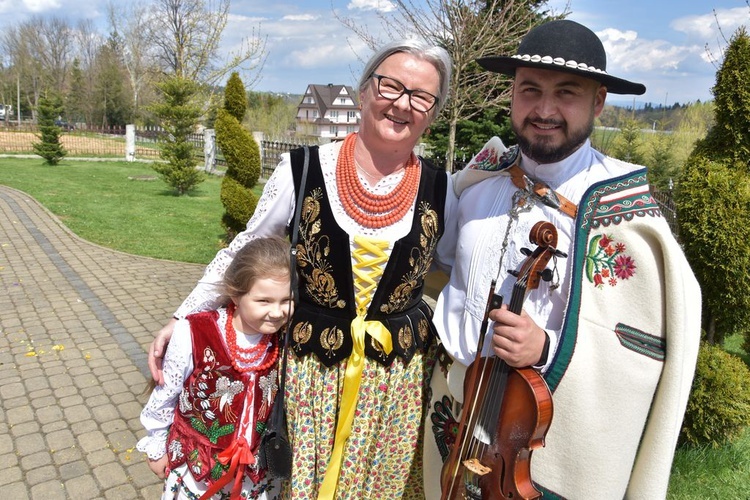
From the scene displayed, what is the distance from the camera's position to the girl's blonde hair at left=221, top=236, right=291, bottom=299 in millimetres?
2000

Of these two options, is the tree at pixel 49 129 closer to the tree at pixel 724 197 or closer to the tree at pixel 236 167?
the tree at pixel 236 167

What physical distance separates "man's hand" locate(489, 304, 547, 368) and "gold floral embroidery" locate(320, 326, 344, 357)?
0.64m

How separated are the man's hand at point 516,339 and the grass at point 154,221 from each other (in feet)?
7.85

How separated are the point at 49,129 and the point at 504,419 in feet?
72.6

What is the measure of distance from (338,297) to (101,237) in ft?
29.9

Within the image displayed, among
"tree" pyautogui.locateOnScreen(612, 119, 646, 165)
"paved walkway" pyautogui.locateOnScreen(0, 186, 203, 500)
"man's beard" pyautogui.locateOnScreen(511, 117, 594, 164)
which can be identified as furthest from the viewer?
"tree" pyautogui.locateOnScreen(612, 119, 646, 165)

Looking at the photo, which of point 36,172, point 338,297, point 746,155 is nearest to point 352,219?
point 338,297

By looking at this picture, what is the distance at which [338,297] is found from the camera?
202 cm

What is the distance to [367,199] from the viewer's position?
203cm

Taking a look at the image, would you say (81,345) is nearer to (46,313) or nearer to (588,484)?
Result: (46,313)

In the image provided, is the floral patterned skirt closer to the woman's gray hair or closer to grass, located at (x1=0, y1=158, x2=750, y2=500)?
the woman's gray hair

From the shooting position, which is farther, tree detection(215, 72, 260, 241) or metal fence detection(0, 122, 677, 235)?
metal fence detection(0, 122, 677, 235)

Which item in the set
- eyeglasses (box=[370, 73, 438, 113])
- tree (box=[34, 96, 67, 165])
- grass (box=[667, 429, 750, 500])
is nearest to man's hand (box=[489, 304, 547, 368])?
eyeglasses (box=[370, 73, 438, 113])

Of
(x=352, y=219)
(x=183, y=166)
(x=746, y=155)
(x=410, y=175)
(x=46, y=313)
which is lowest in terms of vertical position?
(x=46, y=313)
